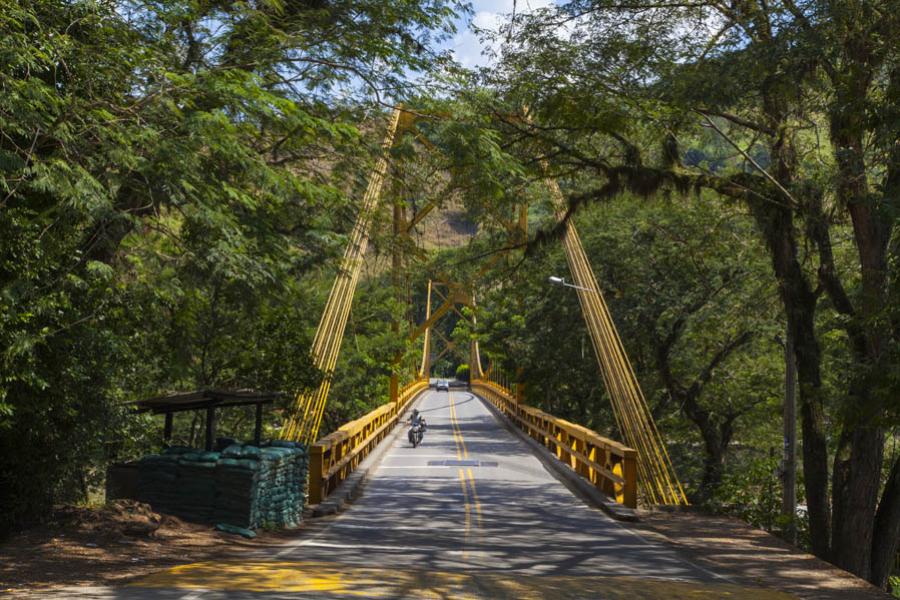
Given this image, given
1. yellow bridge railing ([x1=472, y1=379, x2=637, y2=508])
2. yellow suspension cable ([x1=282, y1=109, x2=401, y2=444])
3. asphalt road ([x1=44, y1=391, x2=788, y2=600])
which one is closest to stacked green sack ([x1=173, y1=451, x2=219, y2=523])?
asphalt road ([x1=44, y1=391, x2=788, y2=600])

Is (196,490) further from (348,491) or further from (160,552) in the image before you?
(348,491)

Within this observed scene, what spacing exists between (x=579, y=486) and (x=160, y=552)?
10.4 m

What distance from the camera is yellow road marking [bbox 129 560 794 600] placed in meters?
8.21

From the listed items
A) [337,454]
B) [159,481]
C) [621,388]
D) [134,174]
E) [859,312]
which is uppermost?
[134,174]

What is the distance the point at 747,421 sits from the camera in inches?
1334

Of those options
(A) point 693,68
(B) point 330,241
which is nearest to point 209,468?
(B) point 330,241

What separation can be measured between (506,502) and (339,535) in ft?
17.2

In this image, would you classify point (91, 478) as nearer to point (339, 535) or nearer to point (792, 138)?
point (339, 535)

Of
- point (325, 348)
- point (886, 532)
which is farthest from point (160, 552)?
point (325, 348)

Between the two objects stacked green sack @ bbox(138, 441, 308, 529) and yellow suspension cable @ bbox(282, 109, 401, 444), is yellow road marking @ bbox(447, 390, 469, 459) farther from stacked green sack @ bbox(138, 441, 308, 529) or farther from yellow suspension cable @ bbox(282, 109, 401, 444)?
stacked green sack @ bbox(138, 441, 308, 529)

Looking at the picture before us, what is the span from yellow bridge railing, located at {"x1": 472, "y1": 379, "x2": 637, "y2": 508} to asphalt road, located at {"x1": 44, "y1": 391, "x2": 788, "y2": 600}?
0.68m

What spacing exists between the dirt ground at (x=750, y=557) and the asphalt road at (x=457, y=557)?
0.50 m

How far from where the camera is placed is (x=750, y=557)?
40.2 ft

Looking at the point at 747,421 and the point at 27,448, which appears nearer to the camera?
the point at 27,448
